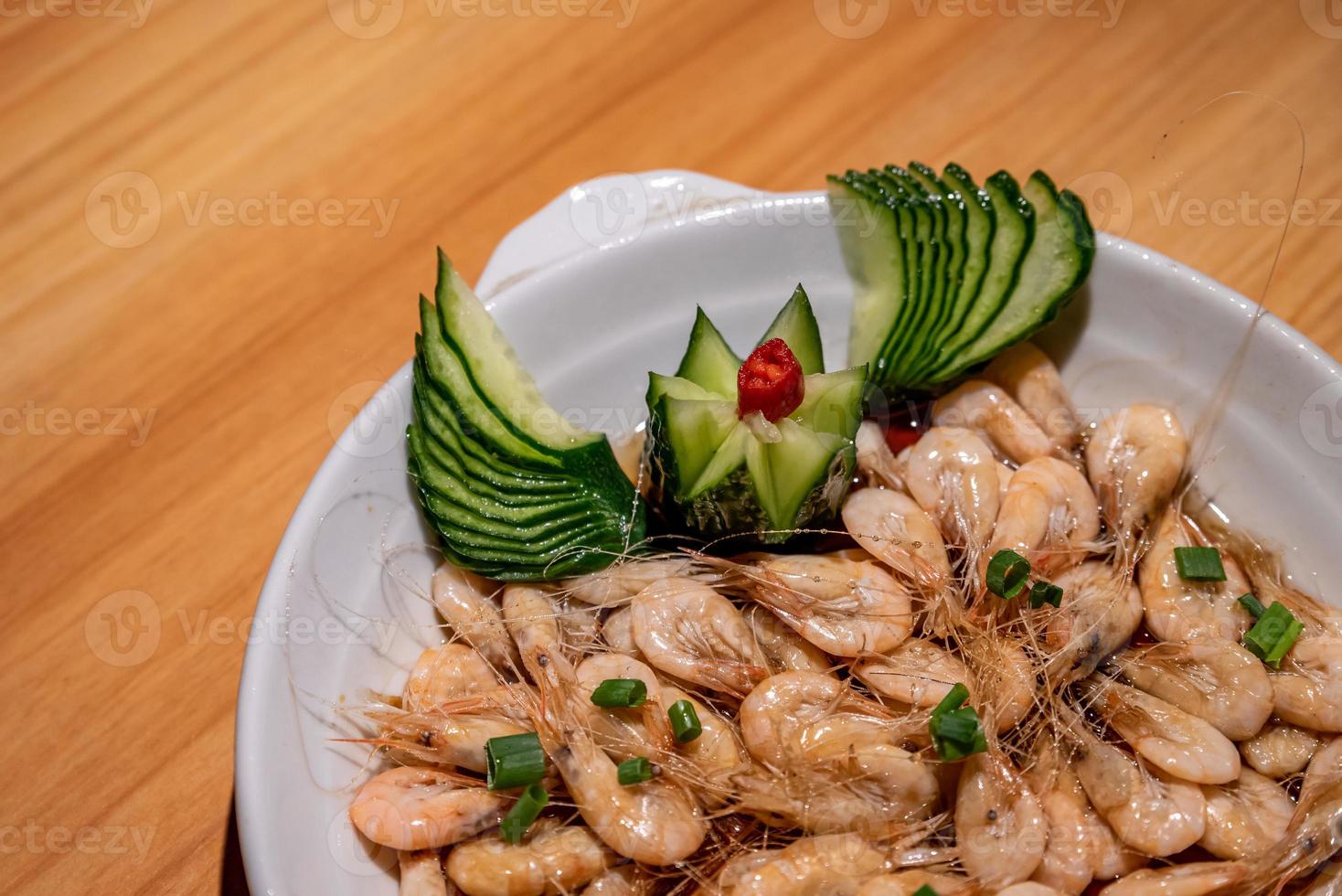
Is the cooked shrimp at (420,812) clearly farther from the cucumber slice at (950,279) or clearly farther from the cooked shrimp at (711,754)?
the cucumber slice at (950,279)

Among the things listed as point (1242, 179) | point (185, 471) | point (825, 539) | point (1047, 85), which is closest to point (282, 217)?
point (185, 471)

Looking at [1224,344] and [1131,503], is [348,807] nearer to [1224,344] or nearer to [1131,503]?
[1131,503]

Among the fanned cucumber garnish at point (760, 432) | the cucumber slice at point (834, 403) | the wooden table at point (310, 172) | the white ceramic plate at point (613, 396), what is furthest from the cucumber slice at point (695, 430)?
the wooden table at point (310, 172)

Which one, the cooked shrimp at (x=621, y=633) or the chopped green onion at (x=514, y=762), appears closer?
the chopped green onion at (x=514, y=762)

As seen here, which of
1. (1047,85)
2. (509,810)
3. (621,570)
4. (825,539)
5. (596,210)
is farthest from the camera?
(1047,85)

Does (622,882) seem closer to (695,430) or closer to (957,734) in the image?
(957,734)

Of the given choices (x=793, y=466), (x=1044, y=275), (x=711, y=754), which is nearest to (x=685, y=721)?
(x=711, y=754)
